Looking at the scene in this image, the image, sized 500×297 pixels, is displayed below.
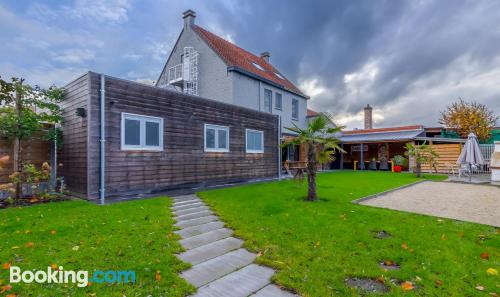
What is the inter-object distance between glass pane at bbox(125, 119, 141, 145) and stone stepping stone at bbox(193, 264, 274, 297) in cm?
Answer: 644

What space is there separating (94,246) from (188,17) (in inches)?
706

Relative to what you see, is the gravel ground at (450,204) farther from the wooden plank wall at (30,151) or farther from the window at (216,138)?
the wooden plank wall at (30,151)

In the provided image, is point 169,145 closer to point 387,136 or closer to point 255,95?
point 255,95

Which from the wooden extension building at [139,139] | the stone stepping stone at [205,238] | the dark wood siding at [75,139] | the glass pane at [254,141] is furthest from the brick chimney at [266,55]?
the stone stepping stone at [205,238]

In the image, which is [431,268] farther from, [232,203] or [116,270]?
[232,203]

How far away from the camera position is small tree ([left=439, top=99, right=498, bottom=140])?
24.5 meters

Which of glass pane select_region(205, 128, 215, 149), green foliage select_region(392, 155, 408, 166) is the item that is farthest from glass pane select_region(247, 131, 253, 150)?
green foliage select_region(392, 155, 408, 166)

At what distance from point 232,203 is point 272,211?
4.83 feet

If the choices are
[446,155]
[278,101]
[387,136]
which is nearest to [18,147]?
[278,101]

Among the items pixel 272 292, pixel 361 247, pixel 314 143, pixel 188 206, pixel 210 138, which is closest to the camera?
pixel 272 292

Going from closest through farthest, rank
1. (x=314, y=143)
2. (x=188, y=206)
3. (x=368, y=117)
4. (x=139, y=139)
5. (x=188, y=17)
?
(x=188, y=206) < (x=314, y=143) < (x=139, y=139) < (x=188, y=17) < (x=368, y=117)

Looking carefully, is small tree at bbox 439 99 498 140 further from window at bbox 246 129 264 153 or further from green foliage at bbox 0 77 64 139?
green foliage at bbox 0 77 64 139

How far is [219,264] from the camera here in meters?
3.63

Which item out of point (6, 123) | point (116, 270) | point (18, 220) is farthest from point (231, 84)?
point (116, 270)
